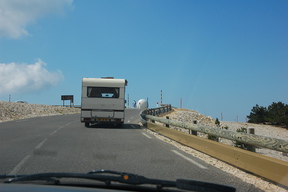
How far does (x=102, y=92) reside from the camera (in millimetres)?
19078

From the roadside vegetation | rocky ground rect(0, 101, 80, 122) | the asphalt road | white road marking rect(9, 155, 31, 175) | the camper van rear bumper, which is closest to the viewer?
white road marking rect(9, 155, 31, 175)

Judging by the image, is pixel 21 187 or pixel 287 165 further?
pixel 287 165

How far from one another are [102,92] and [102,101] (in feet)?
1.88

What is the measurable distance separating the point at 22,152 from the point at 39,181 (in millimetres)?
5875

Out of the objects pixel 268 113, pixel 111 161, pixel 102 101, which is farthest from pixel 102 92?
pixel 268 113

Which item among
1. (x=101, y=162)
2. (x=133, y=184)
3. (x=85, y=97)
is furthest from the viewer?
(x=85, y=97)

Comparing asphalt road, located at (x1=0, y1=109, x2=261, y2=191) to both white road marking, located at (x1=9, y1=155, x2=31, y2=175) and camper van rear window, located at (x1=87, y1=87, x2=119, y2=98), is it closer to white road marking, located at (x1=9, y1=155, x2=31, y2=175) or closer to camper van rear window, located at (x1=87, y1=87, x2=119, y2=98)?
white road marking, located at (x1=9, y1=155, x2=31, y2=175)

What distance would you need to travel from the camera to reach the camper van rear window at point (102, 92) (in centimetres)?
1898

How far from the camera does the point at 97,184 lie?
383 cm

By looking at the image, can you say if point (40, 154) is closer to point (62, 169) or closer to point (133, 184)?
point (62, 169)

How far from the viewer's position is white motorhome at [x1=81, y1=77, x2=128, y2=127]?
61.8ft

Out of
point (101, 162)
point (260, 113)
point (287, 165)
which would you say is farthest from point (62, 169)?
point (260, 113)

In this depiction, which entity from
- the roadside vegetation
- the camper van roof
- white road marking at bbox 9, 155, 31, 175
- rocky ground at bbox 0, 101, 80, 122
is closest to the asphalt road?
white road marking at bbox 9, 155, 31, 175

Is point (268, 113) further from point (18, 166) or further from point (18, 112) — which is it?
point (18, 166)
